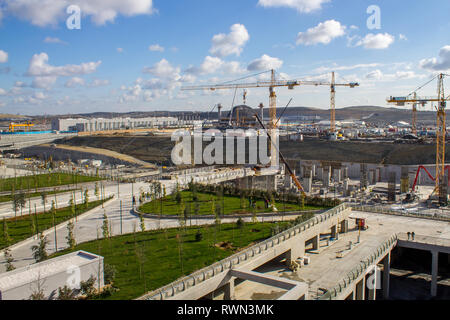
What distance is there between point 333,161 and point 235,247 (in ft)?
95.1

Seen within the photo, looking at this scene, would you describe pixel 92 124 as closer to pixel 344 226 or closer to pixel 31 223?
pixel 31 223

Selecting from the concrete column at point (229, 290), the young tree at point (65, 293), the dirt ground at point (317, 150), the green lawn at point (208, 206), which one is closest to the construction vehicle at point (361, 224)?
the green lawn at point (208, 206)

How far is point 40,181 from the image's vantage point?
989 inches

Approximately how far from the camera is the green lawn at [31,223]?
13.8m

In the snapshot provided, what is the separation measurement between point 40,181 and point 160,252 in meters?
16.8

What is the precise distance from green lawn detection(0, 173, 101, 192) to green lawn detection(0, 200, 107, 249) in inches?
246

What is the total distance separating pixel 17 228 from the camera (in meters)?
14.9

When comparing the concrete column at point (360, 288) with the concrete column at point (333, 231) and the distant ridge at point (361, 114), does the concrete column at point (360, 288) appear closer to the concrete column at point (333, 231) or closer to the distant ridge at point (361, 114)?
the concrete column at point (333, 231)

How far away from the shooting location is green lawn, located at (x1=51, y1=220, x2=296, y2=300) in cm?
976

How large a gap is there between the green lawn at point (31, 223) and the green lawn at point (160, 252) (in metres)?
2.79
